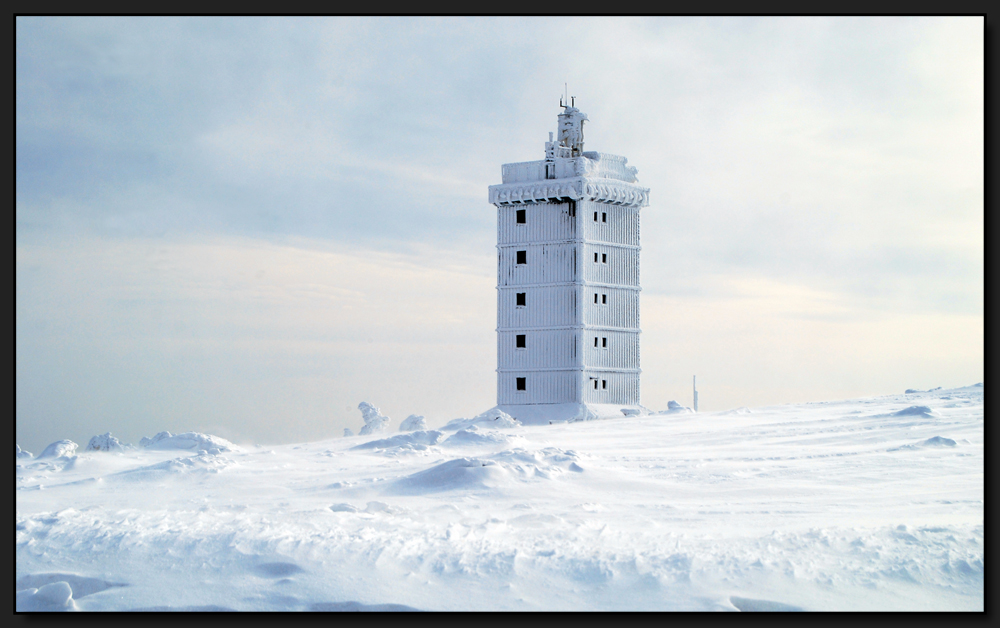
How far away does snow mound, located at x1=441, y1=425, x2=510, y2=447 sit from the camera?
63.9 ft

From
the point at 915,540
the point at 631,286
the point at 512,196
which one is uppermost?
the point at 512,196

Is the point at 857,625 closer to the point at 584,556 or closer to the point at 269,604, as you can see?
the point at 584,556

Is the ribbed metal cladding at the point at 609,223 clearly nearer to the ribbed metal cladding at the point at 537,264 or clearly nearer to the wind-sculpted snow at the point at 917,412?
the ribbed metal cladding at the point at 537,264

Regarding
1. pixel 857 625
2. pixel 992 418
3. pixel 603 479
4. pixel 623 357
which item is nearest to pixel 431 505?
pixel 603 479

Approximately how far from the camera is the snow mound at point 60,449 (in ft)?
59.8

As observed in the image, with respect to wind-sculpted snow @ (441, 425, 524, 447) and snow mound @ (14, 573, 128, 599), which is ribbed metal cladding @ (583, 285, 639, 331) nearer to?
wind-sculpted snow @ (441, 425, 524, 447)

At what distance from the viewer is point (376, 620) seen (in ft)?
29.5

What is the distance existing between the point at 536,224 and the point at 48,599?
25057mm

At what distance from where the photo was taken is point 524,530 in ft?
36.7

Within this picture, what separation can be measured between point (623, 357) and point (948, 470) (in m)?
19.9

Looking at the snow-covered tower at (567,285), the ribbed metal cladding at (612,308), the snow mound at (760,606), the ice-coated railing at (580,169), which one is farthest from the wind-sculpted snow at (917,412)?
the ice-coated railing at (580,169)

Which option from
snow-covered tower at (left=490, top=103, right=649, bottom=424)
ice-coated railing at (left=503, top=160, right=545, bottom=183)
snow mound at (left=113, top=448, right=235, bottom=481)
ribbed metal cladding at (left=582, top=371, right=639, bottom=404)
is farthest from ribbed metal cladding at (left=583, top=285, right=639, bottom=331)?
snow mound at (left=113, top=448, right=235, bottom=481)

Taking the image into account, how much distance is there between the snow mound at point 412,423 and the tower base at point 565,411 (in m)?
4.44

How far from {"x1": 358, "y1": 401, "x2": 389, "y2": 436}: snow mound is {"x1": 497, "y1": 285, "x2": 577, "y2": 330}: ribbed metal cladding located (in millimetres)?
5843
